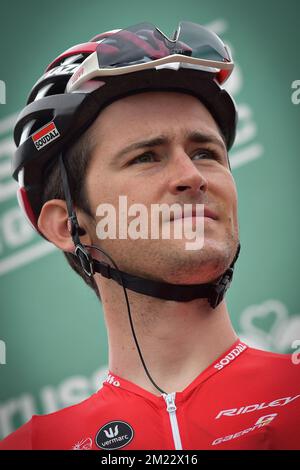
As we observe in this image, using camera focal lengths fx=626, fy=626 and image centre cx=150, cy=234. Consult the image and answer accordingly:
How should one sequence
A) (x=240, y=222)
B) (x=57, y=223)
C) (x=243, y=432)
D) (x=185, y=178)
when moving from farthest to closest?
(x=240, y=222)
(x=57, y=223)
(x=185, y=178)
(x=243, y=432)

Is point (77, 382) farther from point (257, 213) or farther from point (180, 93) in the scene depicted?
point (180, 93)

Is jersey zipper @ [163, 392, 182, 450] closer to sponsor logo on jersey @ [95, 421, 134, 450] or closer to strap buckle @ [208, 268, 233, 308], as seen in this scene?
sponsor logo on jersey @ [95, 421, 134, 450]

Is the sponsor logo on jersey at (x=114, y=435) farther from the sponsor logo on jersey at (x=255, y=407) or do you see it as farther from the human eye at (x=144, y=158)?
the human eye at (x=144, y=158)

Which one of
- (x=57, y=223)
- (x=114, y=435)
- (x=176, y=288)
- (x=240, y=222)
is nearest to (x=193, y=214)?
(x=176, y=288)

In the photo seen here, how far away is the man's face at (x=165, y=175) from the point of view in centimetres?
257

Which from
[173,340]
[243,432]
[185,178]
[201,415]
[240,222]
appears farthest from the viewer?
[240,222]

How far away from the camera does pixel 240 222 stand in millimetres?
4945

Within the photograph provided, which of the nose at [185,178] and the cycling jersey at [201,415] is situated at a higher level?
the nose at [185,178]

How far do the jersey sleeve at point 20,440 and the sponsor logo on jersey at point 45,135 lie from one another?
1299 millimetres

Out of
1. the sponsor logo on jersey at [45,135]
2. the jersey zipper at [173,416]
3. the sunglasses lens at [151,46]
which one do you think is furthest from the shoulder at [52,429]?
the sunglasses lens at [151,46]

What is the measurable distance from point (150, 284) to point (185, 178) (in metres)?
0.47

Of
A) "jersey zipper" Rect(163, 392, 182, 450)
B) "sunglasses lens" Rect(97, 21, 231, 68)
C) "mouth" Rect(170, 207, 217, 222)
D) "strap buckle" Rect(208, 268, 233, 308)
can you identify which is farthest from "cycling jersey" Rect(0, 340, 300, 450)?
"sunglasses lens" Rect(97, 21, 231, 68)

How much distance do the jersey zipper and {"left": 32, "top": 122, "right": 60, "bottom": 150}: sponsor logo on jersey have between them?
4.20ft

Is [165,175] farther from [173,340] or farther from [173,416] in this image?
[173,416]
